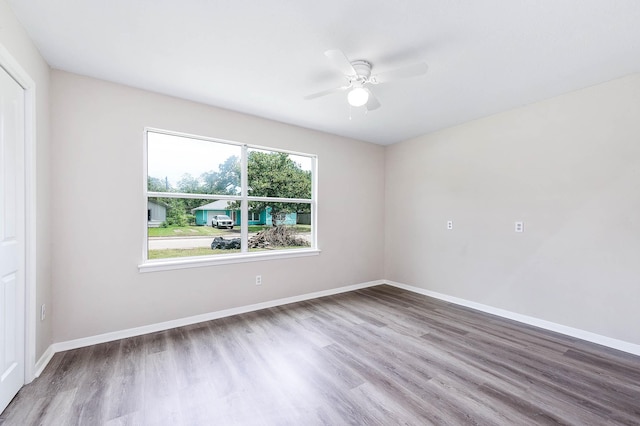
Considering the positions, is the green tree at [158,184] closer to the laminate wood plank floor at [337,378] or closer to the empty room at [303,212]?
the empty room at [303,212]

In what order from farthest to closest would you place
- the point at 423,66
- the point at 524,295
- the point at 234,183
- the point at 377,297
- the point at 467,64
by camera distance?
the point at 377,297, the point at 234,183, the point at 524,295, the point at 467,64, the point at 423,66

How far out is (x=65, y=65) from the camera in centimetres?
238

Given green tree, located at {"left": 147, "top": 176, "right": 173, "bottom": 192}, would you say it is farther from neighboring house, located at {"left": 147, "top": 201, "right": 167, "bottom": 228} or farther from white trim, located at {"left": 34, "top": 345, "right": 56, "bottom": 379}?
white trim, located at {"left": 34, "top": 345, "right": 56, "bottom": 379}

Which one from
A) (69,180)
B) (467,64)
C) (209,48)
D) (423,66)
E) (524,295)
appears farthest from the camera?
(524,295)

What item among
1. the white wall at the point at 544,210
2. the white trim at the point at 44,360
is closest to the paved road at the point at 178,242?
the white trim at the point at 44,360

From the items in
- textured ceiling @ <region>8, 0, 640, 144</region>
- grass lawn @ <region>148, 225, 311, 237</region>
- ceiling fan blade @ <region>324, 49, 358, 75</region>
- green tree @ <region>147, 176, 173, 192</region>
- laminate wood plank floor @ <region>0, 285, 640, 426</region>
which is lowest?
laminate wood plank floor @ <region>0, 285, 640, 426</region>

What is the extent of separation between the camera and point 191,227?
319 centimetres

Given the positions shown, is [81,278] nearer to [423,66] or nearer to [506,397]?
[423,66]

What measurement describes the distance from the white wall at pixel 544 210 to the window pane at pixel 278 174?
1.87 metres

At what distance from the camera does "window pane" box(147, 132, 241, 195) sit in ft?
9.80

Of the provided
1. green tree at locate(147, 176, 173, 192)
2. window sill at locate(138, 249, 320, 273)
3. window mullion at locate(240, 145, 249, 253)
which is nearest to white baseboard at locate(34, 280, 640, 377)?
window sill at locate(138, 249, 320, 273)

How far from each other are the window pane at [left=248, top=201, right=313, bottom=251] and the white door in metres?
2.10

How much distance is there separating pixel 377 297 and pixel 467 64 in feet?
10.4

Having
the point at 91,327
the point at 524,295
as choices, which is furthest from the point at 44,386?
the point at 524,295
